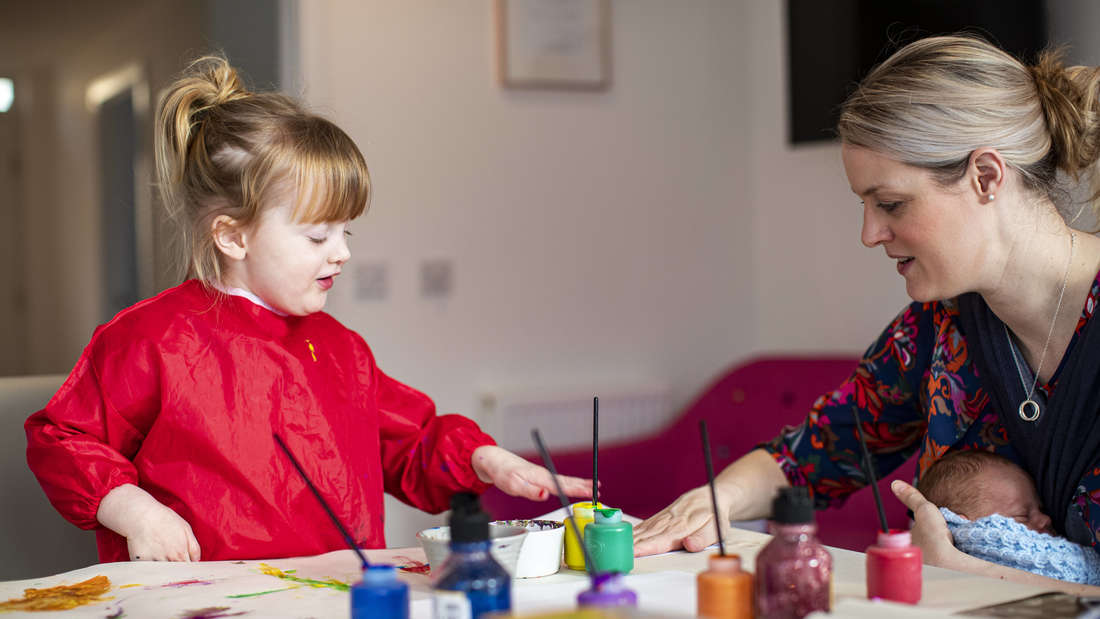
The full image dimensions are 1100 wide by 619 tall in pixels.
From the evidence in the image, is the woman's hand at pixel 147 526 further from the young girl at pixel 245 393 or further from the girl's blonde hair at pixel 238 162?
the girl's blonde hair at pixel 238 162

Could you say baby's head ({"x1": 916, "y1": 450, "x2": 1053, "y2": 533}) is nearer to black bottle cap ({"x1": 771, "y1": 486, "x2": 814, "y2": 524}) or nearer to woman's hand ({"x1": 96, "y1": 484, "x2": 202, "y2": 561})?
black bottle cap ({"x1": 771, "y1": 486, "x2": 814, "y2": 524})

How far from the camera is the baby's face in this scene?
150 centimetres

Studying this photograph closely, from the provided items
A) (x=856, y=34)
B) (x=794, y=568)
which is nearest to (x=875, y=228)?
(x=794, y=568)

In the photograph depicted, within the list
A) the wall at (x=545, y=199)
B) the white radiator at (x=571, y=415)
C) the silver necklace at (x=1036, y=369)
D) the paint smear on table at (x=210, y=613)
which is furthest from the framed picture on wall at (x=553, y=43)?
the paint smear on table at (x=210, y=613)

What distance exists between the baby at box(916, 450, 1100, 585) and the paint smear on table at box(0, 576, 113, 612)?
1.07 metres

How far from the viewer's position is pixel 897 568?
3.36ft

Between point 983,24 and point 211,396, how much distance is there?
7.52 ft

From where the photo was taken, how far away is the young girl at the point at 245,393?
1491 mm

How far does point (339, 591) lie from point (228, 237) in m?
0.64

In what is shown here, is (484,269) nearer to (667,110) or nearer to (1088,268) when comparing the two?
(667,110)

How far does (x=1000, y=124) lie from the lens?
5.00 feet

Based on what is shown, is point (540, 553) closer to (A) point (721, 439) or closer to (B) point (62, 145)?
(B) point (62, 145)

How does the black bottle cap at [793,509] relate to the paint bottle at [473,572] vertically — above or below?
above

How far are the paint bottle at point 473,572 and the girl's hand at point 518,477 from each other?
467mm
